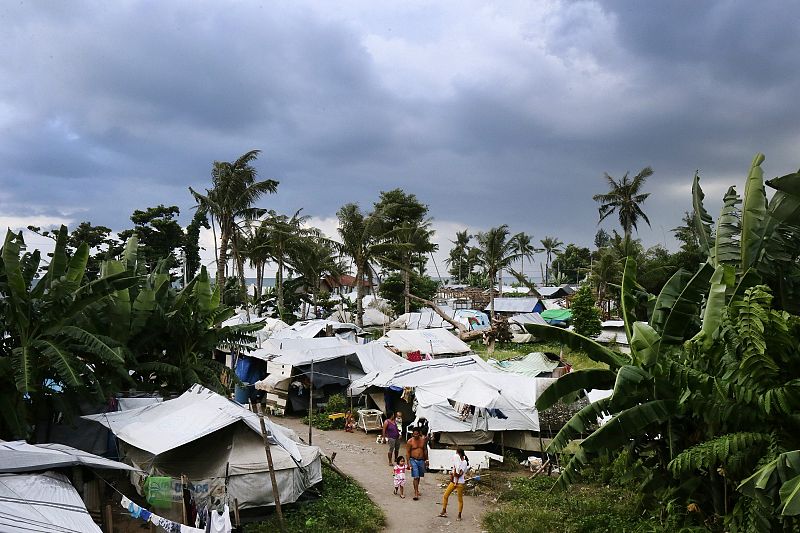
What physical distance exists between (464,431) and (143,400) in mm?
7680

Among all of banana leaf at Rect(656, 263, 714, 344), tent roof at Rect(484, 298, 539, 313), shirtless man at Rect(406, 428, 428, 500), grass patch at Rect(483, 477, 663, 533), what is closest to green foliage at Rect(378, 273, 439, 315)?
tent roof at Rect(484, 298, 539, 313)

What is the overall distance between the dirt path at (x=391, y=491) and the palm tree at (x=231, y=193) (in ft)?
57.9

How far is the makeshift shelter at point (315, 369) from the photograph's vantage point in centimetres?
2167

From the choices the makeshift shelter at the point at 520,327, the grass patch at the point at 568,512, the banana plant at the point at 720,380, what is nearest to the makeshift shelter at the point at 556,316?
the makeshift shelter at the point at 520,327

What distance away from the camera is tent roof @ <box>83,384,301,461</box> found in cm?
1046

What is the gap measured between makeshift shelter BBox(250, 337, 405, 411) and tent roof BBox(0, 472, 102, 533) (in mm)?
13233

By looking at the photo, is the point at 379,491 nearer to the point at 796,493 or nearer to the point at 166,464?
the point at 166,464

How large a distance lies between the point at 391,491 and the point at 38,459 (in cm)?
760

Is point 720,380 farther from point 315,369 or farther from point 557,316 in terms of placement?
point 557,316

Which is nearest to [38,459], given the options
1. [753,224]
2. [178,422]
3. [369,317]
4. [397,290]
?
[178,422]

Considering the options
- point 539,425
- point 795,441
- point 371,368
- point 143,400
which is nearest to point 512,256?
point 371,368

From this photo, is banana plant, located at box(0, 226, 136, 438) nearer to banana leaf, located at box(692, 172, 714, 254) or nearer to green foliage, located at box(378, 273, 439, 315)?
banana leaf, located at box(692, 172, 714, 254)

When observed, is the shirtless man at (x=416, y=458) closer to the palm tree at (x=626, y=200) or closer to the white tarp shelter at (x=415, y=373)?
the white tarp shelter at (x=415, y=373)

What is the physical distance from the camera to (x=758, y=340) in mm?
6637
